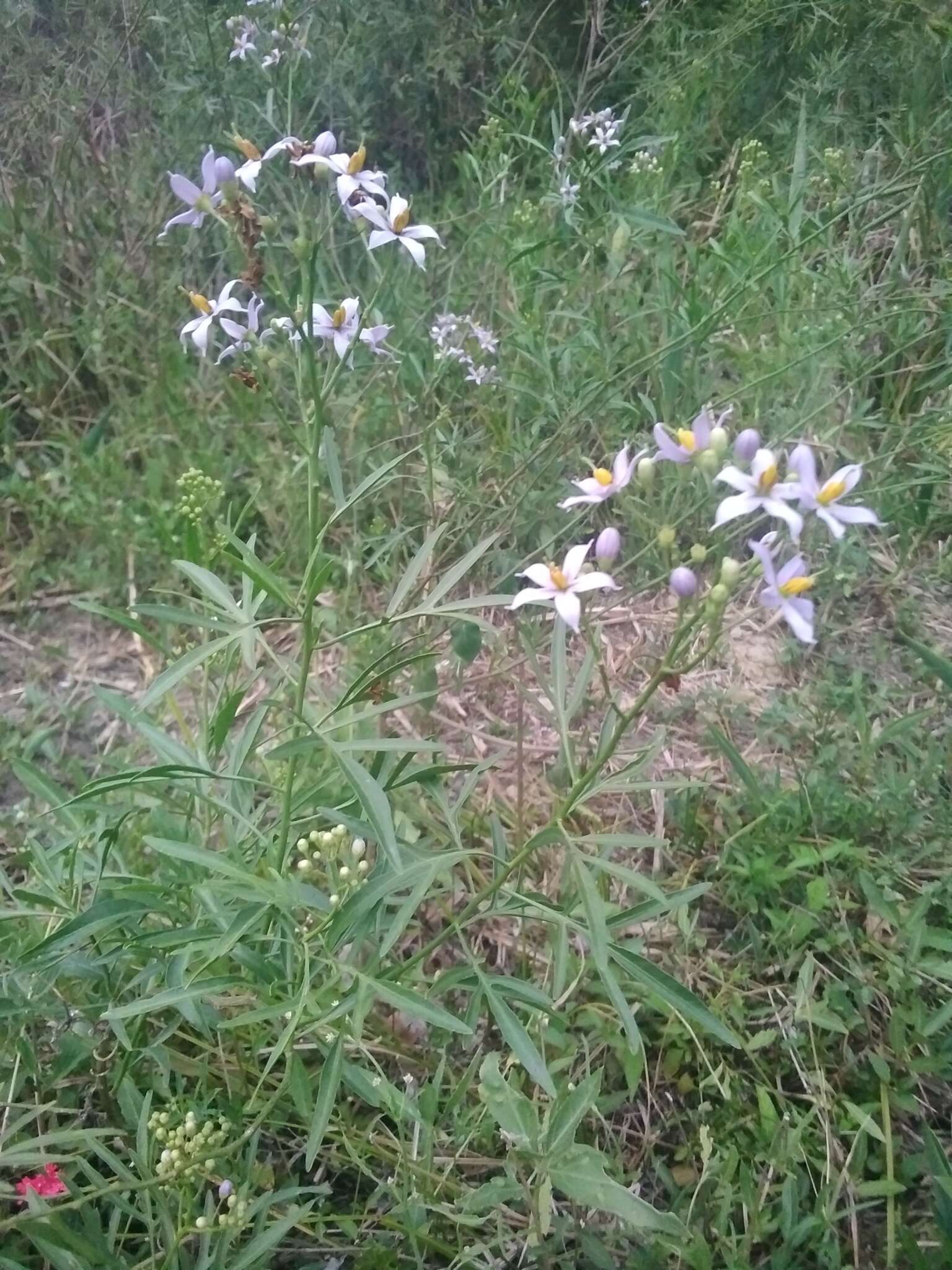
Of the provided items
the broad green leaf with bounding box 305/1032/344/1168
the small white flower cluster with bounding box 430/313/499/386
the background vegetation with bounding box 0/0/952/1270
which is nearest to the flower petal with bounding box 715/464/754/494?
the background vegetation with bounding box 0/0/952/1270

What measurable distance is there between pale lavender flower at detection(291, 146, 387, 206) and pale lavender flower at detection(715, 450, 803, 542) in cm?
56

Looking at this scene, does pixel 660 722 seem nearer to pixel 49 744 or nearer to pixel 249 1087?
pixel 249 1087

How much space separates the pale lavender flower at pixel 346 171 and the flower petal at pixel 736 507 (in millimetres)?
584

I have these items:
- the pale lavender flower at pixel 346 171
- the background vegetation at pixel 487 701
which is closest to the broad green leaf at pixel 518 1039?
the background vegetation at pixel 487 701

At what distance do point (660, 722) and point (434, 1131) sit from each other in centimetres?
89

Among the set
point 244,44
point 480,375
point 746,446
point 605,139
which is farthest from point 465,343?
point 746,446

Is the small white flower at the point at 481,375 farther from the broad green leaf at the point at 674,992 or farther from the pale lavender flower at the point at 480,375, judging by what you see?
the broad green leaf at the point at 674,992

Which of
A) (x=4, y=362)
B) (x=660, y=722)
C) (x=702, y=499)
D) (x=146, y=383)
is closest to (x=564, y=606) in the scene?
(x=702, y=499)

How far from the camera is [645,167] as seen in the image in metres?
2.44

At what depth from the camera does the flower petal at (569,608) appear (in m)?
0.89

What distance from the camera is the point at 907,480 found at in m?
2.09

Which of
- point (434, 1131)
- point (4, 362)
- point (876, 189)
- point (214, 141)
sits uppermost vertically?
point (214, 141)

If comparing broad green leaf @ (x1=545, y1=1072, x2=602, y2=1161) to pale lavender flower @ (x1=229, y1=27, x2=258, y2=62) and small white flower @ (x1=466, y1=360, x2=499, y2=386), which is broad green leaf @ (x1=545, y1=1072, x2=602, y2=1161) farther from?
pale lavender flower @ (x1=229, y1=27, x2=258, y2=62)

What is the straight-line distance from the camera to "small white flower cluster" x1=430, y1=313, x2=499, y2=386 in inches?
83.1
